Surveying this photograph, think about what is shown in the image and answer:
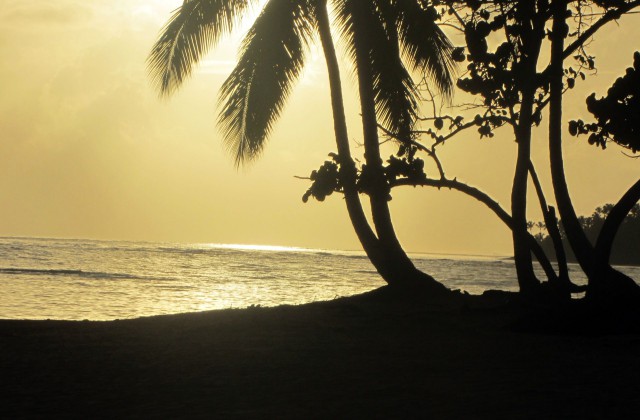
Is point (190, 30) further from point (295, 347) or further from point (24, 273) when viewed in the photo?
point (24, 273)

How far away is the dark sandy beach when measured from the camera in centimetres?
642

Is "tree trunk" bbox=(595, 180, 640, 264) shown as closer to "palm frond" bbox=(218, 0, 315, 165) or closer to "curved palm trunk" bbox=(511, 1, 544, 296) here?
"curved palm trunk" bbox=(511, 1, 544, 296)

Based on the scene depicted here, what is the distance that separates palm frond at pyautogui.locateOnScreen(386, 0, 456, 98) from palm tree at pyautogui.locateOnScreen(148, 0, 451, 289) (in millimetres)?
21

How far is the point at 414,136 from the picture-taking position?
14.3 metres

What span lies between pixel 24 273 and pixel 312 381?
27.4 meters

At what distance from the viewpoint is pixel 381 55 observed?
15.5 meters

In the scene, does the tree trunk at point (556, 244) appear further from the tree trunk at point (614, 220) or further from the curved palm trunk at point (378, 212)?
the curved palm trunk at point (378, 212)

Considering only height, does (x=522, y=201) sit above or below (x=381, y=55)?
below

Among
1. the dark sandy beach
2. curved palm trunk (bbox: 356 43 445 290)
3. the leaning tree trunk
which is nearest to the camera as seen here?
the dark sandy beach

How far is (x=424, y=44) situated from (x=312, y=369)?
29.2 ft

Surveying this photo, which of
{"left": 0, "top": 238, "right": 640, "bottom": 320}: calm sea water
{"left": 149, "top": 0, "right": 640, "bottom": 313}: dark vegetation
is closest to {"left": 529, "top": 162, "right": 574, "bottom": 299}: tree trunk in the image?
{"left": 149, "top": 0, "right": 640, "bottom": 313}: dark vegetation

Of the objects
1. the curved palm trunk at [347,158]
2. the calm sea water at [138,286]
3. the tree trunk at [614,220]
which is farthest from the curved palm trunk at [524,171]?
the calm sea water at [138,286]

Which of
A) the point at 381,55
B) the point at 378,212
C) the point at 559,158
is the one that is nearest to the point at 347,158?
the point at 378,212

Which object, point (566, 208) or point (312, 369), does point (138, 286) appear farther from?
point (312, 369)
